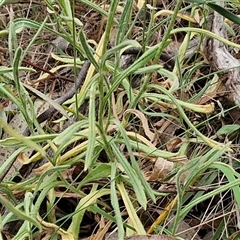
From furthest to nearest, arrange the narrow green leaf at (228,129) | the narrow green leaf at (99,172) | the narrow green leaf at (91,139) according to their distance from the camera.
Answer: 1. the narrow green leaf at (228,129)
2. the narrow green leaf at (99,172)
3. the narrow green leaf at (91,139)

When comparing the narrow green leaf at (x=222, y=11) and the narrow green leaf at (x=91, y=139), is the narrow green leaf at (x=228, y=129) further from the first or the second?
the narrow green leaf at (x=91, y=139)

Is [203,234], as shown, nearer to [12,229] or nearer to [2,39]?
[12,229]

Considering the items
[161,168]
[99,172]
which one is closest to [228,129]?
[161,168]

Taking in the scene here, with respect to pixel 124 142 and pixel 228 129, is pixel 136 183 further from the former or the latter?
pixel 228 129

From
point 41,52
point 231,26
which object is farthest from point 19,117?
point 231,26

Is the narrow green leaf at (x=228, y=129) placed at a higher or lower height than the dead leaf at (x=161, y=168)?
higher

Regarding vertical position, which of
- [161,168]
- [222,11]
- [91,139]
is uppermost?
[222,11]

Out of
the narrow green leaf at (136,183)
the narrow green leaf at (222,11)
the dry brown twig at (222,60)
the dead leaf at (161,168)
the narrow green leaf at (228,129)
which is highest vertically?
the narrow green leaf at (222,11)

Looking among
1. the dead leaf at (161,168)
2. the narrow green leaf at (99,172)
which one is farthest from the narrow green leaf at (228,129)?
the narrow green leaf at (99,172)

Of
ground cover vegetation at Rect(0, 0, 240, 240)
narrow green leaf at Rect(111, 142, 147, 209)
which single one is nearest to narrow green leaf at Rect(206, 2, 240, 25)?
ground cover vegetation at Rect(0, 0, 240, 240)
